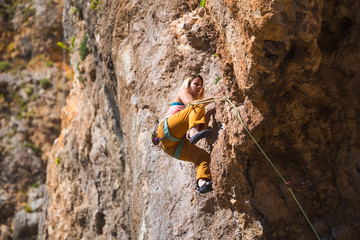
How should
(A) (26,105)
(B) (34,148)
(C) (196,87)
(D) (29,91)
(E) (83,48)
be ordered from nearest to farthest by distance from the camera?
(C) (196,87)
(E) (83,48)
(B) (34,148)
(A) (26,105)
(D) (29,91)

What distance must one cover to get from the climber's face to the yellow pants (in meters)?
0.32

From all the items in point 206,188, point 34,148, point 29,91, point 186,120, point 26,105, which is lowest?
point 34,148

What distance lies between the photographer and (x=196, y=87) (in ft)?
16.7

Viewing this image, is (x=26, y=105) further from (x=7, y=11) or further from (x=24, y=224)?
(x=24, y=224)

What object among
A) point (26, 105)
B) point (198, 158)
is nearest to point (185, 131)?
point (198, 158)

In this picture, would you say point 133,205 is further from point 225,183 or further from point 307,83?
point 307,83

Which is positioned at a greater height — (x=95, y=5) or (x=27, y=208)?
(x=95, y=5)

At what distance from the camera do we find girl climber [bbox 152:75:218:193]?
15.4 ft

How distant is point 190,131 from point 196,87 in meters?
0.70

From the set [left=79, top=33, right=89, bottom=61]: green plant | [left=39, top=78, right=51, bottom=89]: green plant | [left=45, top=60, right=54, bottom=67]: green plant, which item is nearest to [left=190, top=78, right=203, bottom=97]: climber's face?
[left=79, top=33, right=89, bottom=61]: green plant

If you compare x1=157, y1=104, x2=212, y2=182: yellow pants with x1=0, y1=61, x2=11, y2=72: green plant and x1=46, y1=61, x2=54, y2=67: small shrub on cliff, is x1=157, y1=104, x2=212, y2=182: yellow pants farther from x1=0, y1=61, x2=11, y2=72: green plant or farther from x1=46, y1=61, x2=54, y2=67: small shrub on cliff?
x1=0, y1=61, x2=11, y2=72: green plant

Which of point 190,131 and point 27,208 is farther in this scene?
point 27,208

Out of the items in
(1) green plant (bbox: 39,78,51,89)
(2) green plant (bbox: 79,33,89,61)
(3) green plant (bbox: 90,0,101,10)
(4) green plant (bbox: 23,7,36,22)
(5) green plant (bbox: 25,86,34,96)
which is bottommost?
(5) green plant (bbox: 25,86,34,96)

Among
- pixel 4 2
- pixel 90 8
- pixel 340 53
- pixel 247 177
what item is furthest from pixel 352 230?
pixel 4 2
